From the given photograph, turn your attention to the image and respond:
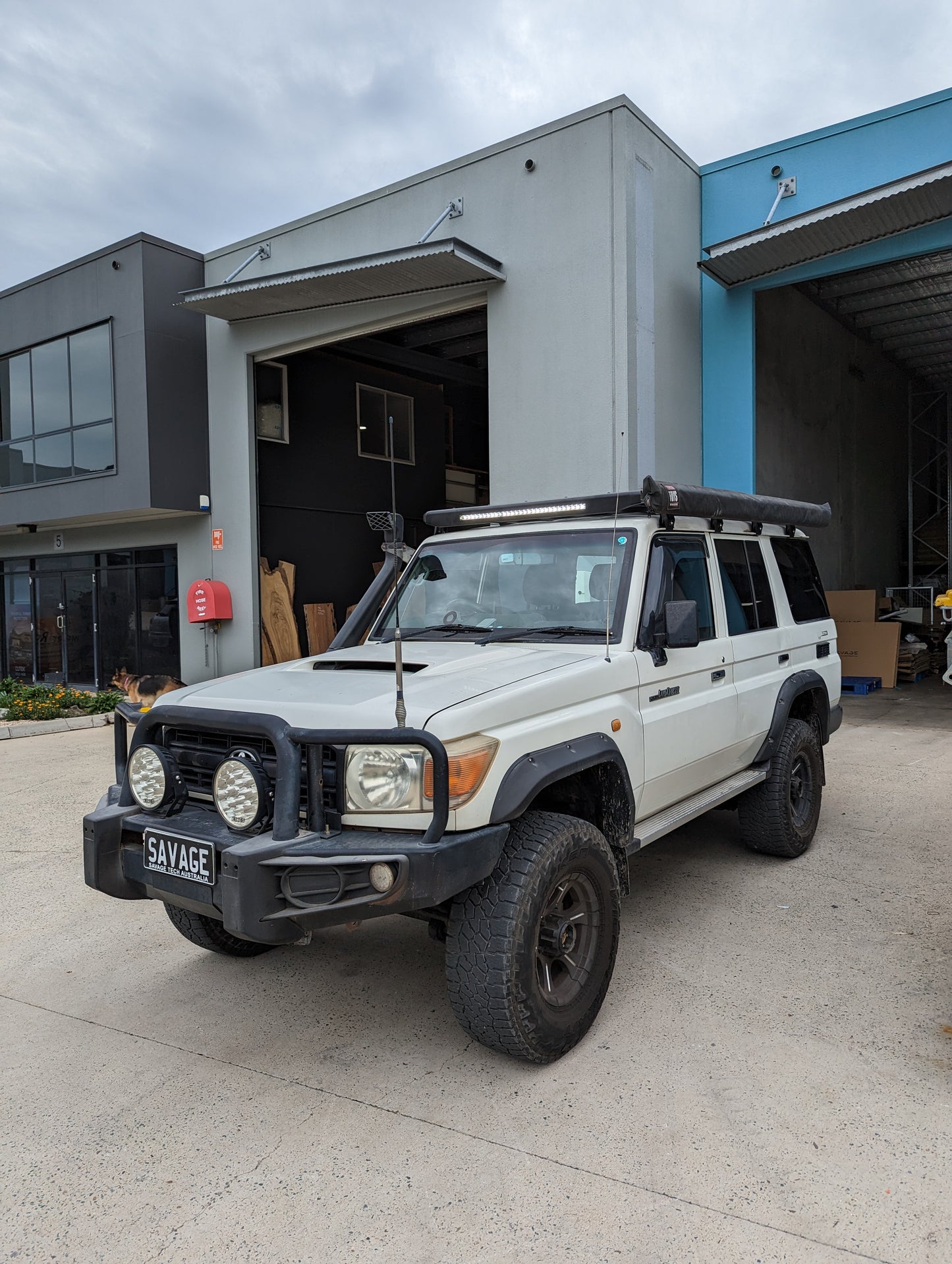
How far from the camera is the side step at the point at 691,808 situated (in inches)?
150

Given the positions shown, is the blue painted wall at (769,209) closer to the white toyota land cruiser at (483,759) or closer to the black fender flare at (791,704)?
the black fender flare at (791,704)

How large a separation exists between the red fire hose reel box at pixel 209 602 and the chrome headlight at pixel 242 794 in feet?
33.2

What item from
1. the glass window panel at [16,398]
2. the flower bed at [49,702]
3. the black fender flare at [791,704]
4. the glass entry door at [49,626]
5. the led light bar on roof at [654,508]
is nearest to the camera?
the led light bar on roof at [654,508]

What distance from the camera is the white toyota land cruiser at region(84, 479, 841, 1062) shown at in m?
2.79

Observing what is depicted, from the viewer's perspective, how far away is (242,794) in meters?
2.94

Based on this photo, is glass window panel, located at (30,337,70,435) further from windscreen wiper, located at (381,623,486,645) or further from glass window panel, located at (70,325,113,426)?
windscreen wiper, located at (381,623,486,645)

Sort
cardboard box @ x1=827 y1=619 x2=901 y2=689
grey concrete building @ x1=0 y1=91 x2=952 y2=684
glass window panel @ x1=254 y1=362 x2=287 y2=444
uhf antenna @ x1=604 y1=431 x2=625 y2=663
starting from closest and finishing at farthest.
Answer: uhf antenna @ x1=604 y1=431 x2=625 y2=663
grey concrete building @ x1=0 y1=91 x2=952 y2=684
cardboard box @ x1=827 y1=619 x2=901 y2=689
glass window panel @ x1=254 y1=362 x2=287 y2=444

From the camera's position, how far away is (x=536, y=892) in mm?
2975

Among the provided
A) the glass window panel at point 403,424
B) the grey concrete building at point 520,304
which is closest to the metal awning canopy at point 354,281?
the grey concrete building at point 520,304

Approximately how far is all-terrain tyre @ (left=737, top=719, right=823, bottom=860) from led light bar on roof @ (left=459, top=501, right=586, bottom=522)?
1.99 m

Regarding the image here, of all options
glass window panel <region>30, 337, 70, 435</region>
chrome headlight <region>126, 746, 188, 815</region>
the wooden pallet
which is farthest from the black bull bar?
glass window panel <region>30, 337, 70, 435</region>

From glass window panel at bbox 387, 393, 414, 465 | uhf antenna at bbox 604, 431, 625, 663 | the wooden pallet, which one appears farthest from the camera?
glass window panel at bbox 387, 393, 414, 465

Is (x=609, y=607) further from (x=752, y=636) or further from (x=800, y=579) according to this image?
(x=800, y=579)

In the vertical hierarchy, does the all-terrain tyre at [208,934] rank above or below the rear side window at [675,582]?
below
